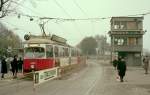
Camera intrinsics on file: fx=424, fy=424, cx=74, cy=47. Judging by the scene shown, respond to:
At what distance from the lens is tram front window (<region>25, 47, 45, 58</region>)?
1319 inches

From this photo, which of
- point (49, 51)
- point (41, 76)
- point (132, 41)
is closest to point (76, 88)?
point (41, 76)

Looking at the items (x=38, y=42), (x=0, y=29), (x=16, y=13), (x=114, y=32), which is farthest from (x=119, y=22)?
(x=38, y=42)

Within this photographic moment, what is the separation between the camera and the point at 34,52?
→ 3359 centimetres

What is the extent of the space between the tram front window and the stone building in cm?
5537

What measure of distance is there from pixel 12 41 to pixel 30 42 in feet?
355

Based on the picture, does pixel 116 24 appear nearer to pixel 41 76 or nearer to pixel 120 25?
pixel 120 25

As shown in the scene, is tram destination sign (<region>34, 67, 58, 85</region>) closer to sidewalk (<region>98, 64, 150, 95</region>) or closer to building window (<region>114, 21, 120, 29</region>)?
sidewalk (<region>98, 64, 150, 95</region>)

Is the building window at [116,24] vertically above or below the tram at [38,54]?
above

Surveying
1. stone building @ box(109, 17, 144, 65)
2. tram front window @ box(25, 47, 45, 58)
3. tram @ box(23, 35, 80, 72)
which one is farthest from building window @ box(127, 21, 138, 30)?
tram front window @ box(25, 47, 45, 58)

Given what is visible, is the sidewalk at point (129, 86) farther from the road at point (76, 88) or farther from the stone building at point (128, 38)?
the stone building at point (128, 38)

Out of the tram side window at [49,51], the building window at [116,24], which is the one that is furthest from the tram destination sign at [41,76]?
the building window at [116,24]

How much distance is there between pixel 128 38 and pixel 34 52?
59299 millimetres

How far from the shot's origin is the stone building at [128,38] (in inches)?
3499

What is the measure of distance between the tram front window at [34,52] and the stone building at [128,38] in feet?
182
